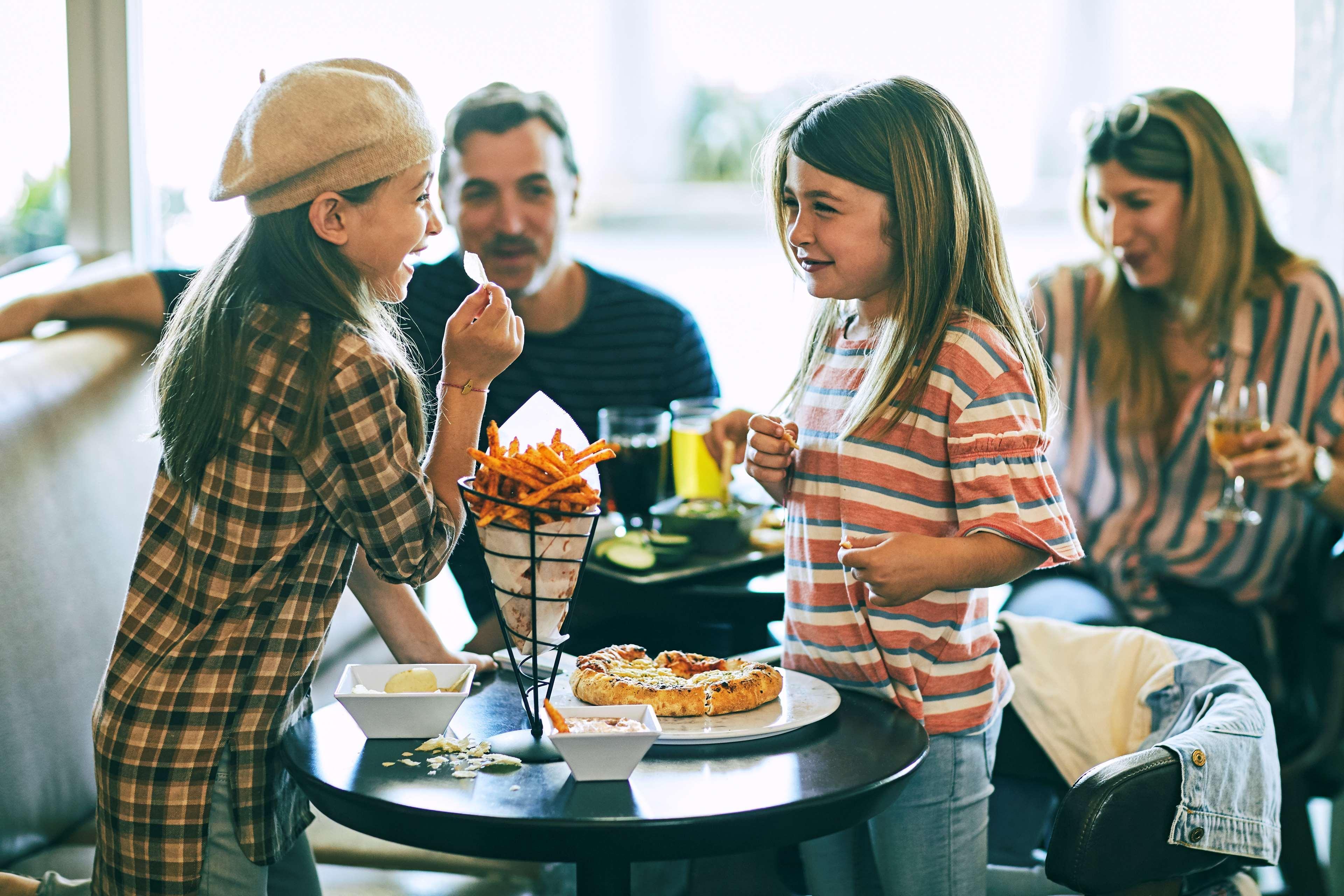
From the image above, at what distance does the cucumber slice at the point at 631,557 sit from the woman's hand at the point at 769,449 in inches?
17.7

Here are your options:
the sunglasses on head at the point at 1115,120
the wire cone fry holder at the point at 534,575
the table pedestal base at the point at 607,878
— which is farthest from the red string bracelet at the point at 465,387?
the sunglasses on head at the point at 1115,120

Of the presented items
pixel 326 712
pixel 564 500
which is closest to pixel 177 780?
pixel 326 712

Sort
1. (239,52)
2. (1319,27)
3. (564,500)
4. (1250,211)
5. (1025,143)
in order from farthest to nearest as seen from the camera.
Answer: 1. (1025,143)
2. (239,52)
3. (1319,27)
4. (1250,211)
5. (564,500)

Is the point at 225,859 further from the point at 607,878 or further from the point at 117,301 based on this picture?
the point at 117,301

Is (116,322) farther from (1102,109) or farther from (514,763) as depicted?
(1102,109)

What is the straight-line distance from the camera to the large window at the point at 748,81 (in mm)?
4055

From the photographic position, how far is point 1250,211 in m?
2.30

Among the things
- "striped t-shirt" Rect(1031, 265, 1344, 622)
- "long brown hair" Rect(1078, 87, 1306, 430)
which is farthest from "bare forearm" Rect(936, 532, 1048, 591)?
"long brown hair" Rect(1078, 87, 1306, 430)

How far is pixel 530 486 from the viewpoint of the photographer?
1.12 meters

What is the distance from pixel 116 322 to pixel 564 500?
55.6 inches

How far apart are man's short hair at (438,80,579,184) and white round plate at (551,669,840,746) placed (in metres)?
1.28

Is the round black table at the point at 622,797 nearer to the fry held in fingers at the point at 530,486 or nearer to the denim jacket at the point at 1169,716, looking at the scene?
the fry held in fingers at the point at 530,486

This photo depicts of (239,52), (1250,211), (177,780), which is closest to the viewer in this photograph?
(177,780)

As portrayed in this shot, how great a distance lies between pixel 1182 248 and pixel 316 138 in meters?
1.77
